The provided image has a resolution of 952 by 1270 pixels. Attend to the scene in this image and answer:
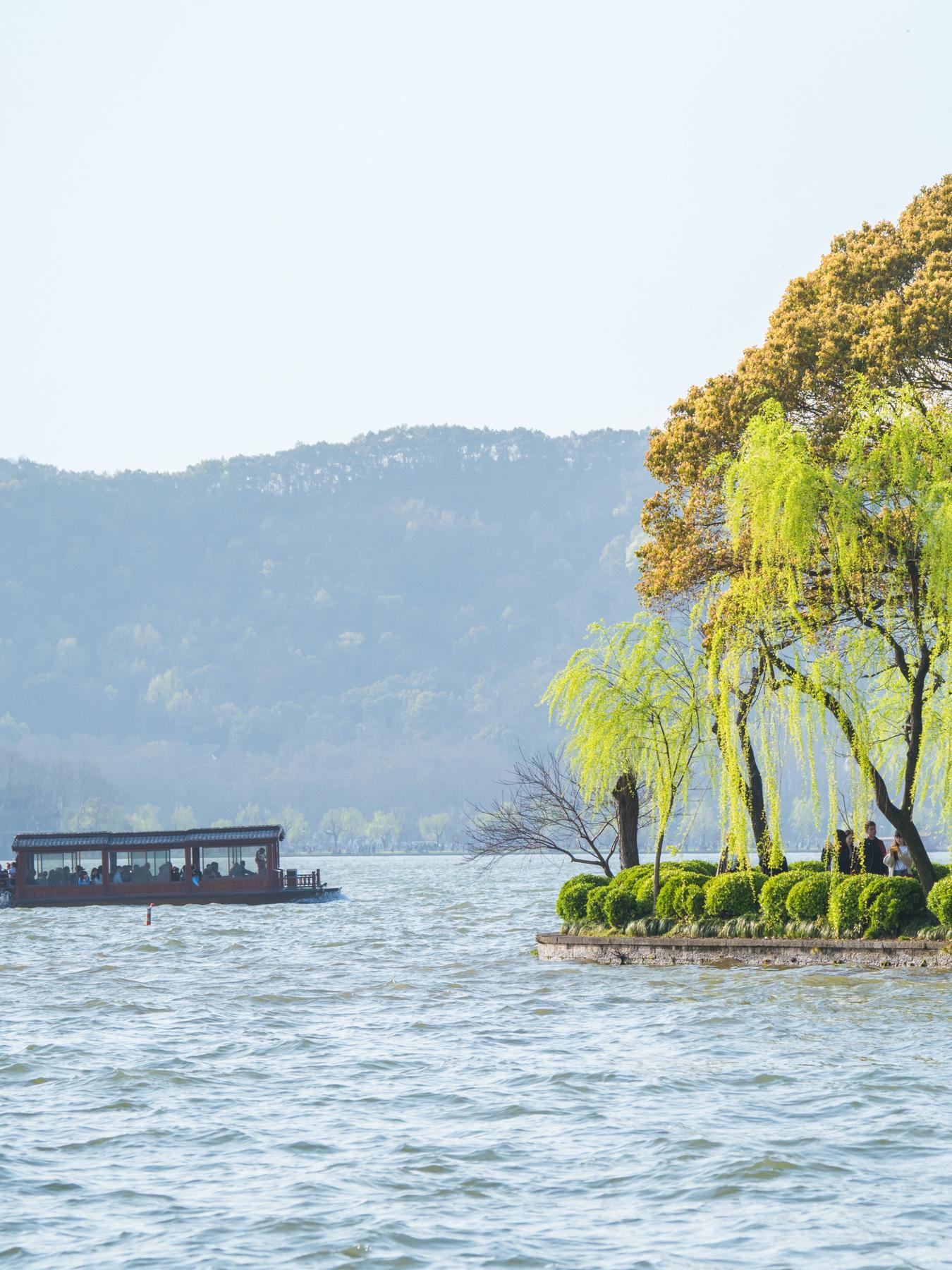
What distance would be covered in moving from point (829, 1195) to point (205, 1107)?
26.1ft

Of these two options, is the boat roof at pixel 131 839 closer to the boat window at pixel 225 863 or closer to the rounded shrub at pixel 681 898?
the boat window at pixel 225 863

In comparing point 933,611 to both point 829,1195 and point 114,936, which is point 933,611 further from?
point 114,936

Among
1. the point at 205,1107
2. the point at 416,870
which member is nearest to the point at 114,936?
the point at 205,1107

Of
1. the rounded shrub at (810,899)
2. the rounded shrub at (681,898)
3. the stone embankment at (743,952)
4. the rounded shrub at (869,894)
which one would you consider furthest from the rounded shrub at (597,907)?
the rounded shrub at (869,894)

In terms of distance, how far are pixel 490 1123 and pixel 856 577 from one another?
14.8 metres

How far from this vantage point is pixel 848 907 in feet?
94.3

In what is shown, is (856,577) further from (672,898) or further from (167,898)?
(167,898)

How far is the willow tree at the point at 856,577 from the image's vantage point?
28.3 metres

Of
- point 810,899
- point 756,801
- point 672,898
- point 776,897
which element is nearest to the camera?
point 810,899

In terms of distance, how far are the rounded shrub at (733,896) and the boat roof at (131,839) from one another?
44553 mm

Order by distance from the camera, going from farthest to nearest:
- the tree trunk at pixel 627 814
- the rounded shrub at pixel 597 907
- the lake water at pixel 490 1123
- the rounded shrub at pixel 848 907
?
the tree trunk at pixel 627 814 → the rounded shrub at pixel 597 907 → the rounded shrub at pixel 848 907 → the lake water at pixel 490 1123

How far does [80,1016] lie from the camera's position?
29000 millimetres

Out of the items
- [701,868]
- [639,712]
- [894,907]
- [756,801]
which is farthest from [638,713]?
[894,907]

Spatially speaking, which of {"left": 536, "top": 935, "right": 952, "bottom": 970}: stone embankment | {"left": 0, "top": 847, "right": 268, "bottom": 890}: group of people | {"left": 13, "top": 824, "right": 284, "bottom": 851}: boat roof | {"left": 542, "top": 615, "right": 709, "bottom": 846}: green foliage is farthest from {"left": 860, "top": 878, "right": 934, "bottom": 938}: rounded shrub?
{"left": 0, "top": 847, "right": 268, "bottom": 890}: group of people
